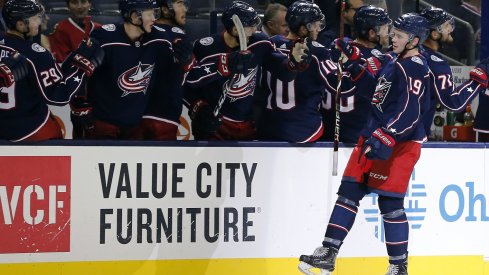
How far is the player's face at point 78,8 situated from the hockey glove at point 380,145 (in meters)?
2.01

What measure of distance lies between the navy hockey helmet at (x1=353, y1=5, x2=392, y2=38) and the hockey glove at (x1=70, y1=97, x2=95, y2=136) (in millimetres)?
1656

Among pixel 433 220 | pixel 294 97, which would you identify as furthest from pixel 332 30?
pixel 433 220

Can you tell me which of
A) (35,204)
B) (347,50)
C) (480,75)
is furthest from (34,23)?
(480,75)

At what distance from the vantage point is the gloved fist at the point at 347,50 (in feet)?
19.1

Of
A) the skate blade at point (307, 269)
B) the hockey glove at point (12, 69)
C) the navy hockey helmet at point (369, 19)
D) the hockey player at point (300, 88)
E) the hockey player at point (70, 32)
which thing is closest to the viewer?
the hockey glove at point (12, 69)

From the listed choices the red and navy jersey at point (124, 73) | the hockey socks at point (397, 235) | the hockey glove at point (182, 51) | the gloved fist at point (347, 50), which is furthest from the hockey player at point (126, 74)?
the hockey socks at point (397, 235)

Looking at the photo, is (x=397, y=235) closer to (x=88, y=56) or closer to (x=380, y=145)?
(x=380, y=145)

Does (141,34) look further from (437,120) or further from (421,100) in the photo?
(437,120)

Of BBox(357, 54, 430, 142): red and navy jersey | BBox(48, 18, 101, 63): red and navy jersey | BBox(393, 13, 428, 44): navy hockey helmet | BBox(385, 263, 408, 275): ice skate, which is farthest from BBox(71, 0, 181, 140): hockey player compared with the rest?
BBox(385, 263, 408, 275): ice skate

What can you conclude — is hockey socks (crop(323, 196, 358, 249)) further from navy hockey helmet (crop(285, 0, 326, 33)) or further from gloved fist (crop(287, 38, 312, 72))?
navy hockey helmet (crop(285, 0, 326, 33))

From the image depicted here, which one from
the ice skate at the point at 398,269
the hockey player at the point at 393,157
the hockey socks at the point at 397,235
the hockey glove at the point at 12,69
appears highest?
the hockey glove at the point at 12,69

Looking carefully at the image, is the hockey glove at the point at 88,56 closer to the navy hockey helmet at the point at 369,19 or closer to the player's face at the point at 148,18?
the player's face at the point at 148,18

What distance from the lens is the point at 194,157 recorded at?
5.68m

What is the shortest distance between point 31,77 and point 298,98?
1.49m
